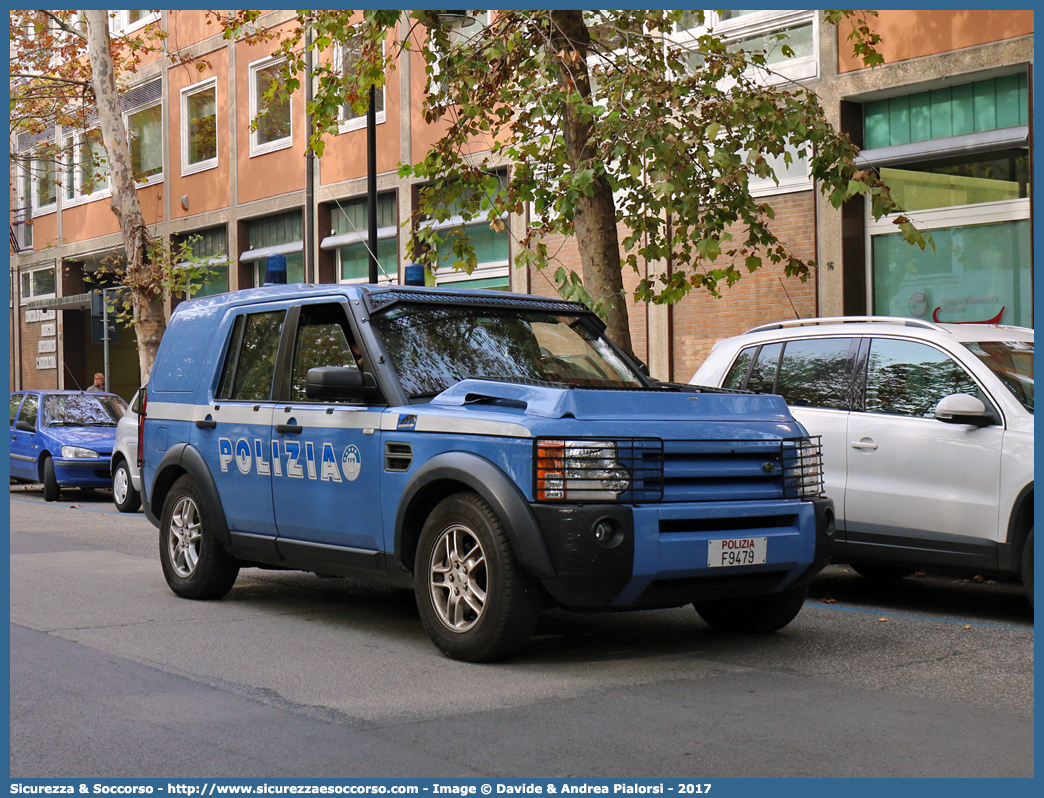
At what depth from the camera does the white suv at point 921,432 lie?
792cm

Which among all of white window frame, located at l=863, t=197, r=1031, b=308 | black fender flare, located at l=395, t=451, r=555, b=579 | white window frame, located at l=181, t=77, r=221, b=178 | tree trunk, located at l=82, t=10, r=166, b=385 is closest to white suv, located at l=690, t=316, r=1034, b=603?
black fender flare, located at l=395, t=451, r=555, b=579

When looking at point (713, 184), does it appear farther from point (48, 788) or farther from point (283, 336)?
point (48, 788)

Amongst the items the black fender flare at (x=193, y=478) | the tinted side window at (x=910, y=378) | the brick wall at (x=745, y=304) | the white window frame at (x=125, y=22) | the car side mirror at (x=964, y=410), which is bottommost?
the black fender flare at (x=193, y=478)

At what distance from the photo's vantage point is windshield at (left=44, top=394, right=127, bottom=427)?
2014 cm

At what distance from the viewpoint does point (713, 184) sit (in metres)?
12.9

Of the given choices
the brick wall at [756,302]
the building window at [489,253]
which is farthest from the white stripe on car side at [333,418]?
the building window at [489,253]

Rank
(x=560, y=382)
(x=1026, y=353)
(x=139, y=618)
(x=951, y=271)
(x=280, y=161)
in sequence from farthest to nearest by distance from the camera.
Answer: (x=280, y=161), (x=951, y=271), (x=1026, y=353), (x=139, y=618), (x=560, y=382)

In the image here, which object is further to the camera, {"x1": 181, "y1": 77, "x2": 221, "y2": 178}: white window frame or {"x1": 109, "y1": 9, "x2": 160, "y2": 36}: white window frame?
{"x1": 109, "y1": 9, "x2": 160, "y2": 36}: white window frame

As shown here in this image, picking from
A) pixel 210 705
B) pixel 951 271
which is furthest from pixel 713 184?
pixel 210 705

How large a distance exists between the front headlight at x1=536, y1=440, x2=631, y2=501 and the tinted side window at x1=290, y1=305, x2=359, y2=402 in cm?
175

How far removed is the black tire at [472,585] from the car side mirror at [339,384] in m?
0.88

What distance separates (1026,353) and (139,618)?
6000 mm

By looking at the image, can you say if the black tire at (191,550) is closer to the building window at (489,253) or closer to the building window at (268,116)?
the building window at (489,253)

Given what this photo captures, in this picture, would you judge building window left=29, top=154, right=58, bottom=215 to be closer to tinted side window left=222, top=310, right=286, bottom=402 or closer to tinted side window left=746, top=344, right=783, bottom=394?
tinted side window left=222, top=310, right=286, bottom=402
